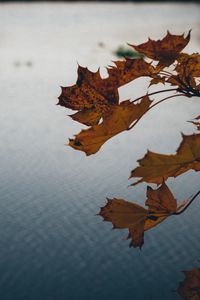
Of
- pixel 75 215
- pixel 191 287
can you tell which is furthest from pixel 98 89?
pixel 75 215

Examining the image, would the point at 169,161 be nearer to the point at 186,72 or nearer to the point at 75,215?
the point at 186,72

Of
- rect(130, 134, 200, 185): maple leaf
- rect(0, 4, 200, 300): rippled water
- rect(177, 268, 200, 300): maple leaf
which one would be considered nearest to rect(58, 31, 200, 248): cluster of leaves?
rect(130, 134, 200, 185): maple leaf

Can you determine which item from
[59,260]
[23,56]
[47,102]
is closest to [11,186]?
[59,260]

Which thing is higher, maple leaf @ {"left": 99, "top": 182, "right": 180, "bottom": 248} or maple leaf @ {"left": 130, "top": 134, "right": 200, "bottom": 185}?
maple leaf @ {"left": 130, "top": 134, "right": 200, "bottom": 185}

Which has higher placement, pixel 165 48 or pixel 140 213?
pixel 165 48

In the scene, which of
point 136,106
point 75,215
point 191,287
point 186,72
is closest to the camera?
point 136,106

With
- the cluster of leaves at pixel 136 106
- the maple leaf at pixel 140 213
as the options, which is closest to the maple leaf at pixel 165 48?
the cluster of leaves at pixel 136 106

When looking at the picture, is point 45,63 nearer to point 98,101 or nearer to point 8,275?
point 8,275

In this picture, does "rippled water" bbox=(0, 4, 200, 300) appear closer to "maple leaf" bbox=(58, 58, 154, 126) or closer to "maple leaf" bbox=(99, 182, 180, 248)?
"maple leaf" bbox=(99, 182, 180, 248)
